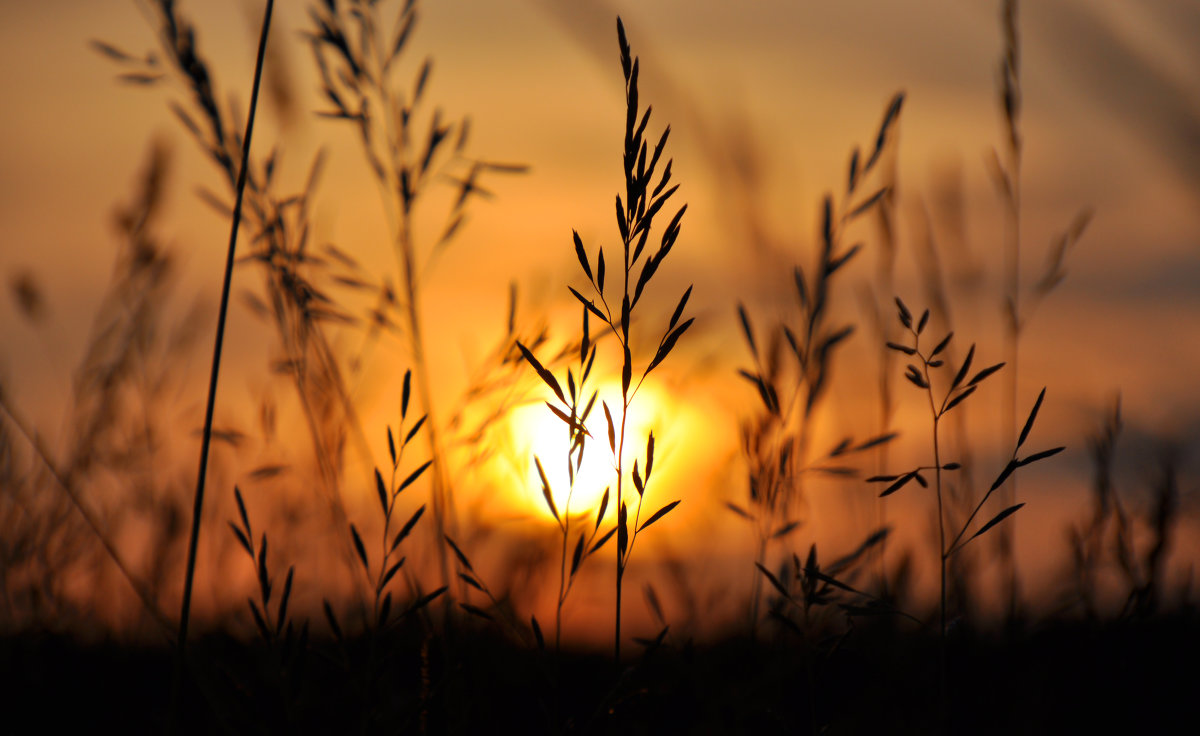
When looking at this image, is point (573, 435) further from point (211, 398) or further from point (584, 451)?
point (211, 398)

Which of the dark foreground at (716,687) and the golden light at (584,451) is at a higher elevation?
the golden light at (584,451)

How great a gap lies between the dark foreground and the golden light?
0.28 m

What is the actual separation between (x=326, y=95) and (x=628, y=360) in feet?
3.70

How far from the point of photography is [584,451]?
3.54 feet

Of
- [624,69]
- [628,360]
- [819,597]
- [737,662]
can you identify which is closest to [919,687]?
[737,662]

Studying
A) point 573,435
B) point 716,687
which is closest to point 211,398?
point 573,435

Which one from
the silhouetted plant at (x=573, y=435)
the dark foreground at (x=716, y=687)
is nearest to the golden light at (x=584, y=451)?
the silhouetted plant at (x=573, y=435)

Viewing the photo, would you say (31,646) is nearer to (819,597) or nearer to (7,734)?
(7,734)

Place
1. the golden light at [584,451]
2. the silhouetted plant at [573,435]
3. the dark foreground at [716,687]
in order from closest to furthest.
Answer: the silhouetted plant at [573,435] < the golden light at [584,451] < the dark foreground at [716,687]

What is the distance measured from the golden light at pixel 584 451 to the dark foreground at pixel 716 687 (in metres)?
0.28

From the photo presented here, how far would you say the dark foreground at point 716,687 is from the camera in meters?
1.49

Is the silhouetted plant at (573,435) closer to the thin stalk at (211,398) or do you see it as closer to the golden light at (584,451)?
the golden light at (584,451)

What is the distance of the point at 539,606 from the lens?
1.97 m

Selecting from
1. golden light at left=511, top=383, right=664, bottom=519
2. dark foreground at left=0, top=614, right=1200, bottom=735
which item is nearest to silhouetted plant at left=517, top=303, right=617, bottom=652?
golden light at left=511, top=383, right=664, bottom=519
